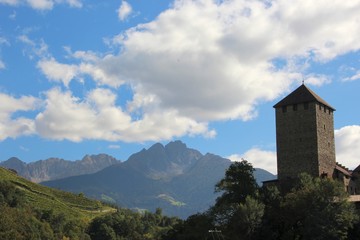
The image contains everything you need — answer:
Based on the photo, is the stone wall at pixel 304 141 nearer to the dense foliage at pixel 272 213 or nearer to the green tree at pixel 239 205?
the dense foliage at pixel 272 213

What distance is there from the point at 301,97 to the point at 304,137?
7.17 meters

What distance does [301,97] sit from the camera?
90.9 meters

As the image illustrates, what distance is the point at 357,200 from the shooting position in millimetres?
82000

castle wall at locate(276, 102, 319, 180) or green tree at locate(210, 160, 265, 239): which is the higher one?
castle wall at locate(276, 102, 319, 180)

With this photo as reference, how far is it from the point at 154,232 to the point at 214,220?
388ft

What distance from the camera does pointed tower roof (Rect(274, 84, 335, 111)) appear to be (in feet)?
295

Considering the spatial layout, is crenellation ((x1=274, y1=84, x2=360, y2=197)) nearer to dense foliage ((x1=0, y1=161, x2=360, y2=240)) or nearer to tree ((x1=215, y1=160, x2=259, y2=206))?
dense foliage ((x1=0, y1=161, x2=360, y2=240))

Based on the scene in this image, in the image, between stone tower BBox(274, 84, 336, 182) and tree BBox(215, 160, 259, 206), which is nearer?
tree BBox(215, 160, 259, 206)

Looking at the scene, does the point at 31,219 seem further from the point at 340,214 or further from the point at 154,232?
the point at 340,214

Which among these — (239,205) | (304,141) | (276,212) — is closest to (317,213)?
(276,212)

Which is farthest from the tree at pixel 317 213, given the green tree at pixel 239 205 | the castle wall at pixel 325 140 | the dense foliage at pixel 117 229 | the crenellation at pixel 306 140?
the dense foliage at pixel 117 229

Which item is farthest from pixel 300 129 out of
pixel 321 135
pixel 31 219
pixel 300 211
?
pixel 31 219

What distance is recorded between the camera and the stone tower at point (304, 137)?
287 ft

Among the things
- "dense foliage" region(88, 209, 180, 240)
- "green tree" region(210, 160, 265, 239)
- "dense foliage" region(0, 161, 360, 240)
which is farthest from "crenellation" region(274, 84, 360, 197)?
"dense foliage" region(88, 209, 180, 240)
